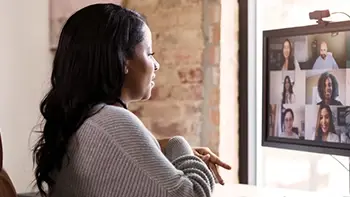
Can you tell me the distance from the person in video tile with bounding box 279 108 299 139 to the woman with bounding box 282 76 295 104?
Result: 0.12 feet

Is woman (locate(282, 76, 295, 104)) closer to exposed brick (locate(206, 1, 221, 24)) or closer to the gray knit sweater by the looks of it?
exposed brick (locate(206, 1, 221, 24))

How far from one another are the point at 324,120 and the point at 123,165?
1.17 m

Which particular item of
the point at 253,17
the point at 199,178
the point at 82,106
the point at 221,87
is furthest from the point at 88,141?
the point at 253,17

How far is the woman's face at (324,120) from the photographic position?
6.77 ft

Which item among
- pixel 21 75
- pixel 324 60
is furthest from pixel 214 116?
pixel 21 75

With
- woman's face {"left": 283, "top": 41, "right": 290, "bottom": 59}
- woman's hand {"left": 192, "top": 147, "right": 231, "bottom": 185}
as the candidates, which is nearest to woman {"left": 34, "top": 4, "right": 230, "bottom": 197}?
woman's hand {"left": 192, "top": 147, "right": 231, "bottom": 185}

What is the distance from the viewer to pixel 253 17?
243 cm

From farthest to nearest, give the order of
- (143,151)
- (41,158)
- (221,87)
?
(221,87)
(41,158)
(143,151)

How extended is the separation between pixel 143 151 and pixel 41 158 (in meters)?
0.28

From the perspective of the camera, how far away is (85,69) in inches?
46.9

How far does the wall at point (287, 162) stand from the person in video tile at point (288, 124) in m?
0.19

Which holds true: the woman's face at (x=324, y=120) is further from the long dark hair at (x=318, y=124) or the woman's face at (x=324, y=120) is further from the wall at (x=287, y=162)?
the wall at (x=287, y=162)

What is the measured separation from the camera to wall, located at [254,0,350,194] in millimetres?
A: 2340

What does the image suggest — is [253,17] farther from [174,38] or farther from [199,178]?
[199,178]
